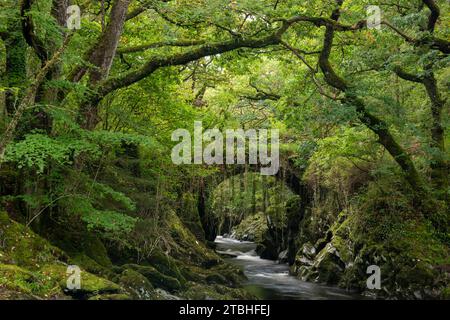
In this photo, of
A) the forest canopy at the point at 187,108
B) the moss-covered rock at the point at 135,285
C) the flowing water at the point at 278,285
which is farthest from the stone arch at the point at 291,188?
the moss-covered rock at the point at 135,285

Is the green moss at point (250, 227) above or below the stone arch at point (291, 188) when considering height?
below

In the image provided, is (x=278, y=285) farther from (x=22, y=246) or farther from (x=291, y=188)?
(x=22, y=246)

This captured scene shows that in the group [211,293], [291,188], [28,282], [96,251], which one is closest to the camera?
[28,282]

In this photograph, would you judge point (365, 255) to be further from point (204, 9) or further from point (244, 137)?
point (204, 9)

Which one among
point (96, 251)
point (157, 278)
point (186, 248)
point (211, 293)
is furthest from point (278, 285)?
point (96, 251)

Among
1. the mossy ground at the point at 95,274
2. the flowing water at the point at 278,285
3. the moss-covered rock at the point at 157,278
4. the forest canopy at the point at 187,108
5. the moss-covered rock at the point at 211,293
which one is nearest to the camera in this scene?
the mossy ground at the point at 95,274

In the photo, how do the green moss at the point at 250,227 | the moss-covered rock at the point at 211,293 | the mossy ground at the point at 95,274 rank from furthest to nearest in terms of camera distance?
the green moss at the point at 250,227, the moss-covered rock at the point at 211,293, the mossy ground at the point at 95,274

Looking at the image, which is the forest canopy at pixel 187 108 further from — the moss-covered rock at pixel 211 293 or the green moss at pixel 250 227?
the green moss at pixel 250 227

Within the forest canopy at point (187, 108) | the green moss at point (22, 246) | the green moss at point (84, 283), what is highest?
the forest canopy at point (187, 108)

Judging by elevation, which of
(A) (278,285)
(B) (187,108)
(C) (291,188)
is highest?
(B) (187,108)

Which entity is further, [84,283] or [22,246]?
[22,246]

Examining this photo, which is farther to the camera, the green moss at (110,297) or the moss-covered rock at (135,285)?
the moss-covered rock at (135,285)

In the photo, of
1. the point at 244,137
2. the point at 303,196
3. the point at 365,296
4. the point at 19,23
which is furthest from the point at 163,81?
the point at 303,196

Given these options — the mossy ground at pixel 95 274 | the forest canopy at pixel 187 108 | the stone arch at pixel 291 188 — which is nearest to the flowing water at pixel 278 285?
the mossy ground at pixel 95 274
